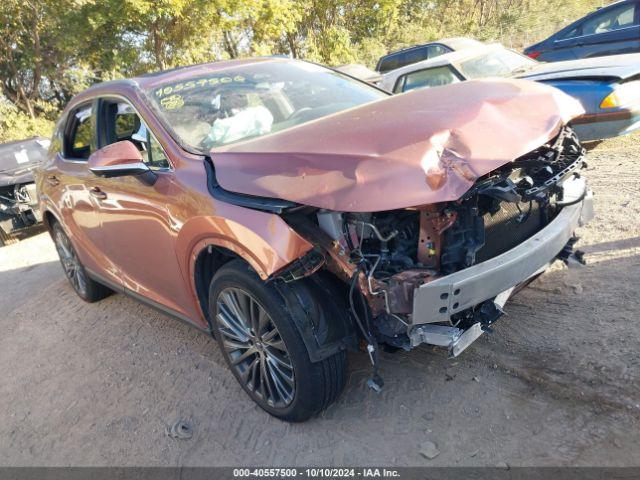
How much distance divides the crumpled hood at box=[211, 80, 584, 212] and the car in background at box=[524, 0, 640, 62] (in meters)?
6.67

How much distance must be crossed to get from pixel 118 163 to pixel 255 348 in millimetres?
1325

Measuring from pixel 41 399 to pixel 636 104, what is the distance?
6.07 meters

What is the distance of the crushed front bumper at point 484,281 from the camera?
2.20 meters

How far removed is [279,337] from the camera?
2.69 meters

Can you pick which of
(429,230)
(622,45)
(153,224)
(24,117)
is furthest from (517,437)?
(24,117)

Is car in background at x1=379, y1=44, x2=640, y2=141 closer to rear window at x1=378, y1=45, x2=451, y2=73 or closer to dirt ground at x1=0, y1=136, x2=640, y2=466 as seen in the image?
dirt ground at x1=0, y1=136, x2=640, y2=466

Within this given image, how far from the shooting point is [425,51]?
1089 centimetres

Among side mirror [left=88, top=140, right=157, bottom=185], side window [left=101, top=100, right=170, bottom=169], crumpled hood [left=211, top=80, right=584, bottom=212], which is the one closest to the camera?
crumpled hood [left=211, top=80, right=584, bottom=212]

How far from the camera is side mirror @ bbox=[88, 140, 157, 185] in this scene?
9.66 feet

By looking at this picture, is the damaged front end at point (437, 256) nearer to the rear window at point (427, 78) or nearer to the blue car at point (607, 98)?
the blue car at point (607, 98)

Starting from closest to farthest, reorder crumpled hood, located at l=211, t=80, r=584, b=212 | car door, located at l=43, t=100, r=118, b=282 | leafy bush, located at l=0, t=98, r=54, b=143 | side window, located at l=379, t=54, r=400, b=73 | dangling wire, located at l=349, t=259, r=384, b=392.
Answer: crumpled hood, located at l=211, t=80, r=584, b=212, dangling wire, located at l=349, t=259, r=384, b=392, car door, located at l=43, t=100, r=118, b=282, side window, located at l=379, t=54, r=400, b=73, leafy bush, located at l=0, t=98, r=54, b=143

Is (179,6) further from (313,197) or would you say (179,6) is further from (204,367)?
(313,197)

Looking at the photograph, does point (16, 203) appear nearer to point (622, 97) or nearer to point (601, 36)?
point (622, 97)

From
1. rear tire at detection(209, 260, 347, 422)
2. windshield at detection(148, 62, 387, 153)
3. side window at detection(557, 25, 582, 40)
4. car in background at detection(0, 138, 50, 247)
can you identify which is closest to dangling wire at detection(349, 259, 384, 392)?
rear tire at detection(209, 260, 347, 422)
